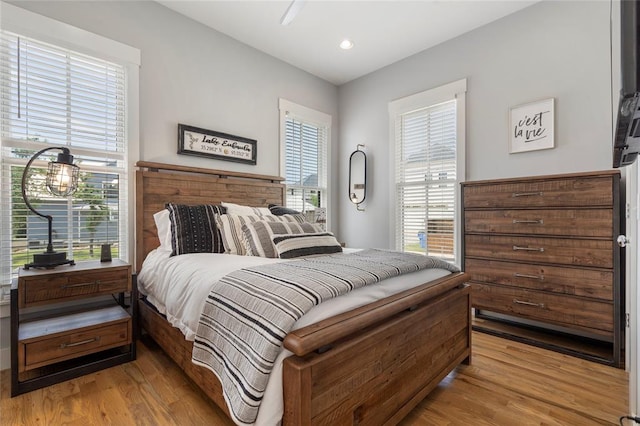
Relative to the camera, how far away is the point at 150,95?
2.66 m

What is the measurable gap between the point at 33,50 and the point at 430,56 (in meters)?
3.53

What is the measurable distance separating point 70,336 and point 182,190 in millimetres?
1346

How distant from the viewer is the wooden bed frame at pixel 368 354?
3.47 feet

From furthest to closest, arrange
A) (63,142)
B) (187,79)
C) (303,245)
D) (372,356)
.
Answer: (187,79), (63,142), (303,245), (372,356)

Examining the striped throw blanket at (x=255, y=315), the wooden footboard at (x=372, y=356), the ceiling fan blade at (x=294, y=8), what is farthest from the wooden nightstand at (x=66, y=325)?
the ceiling fan blade at (x=294, y=8)

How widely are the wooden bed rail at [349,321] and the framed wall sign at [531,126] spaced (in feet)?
6.28

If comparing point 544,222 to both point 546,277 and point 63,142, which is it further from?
point 63,142

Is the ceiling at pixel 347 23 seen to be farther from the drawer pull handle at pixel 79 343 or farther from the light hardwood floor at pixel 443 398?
the light hardwood floor at pixel 443 398

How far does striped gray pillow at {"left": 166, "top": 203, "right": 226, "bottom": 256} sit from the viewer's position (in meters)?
2.23

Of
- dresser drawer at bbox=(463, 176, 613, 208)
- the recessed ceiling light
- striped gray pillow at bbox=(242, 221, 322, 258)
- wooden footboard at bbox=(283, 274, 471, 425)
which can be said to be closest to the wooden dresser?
dresser drawer at bbox=(463, 176, 613, 208)

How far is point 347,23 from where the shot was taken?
9.82 feet

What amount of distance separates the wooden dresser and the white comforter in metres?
0.85

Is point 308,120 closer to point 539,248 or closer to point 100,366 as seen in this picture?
point 539,248

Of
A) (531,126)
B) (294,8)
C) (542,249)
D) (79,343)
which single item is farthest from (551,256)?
(79,343)
